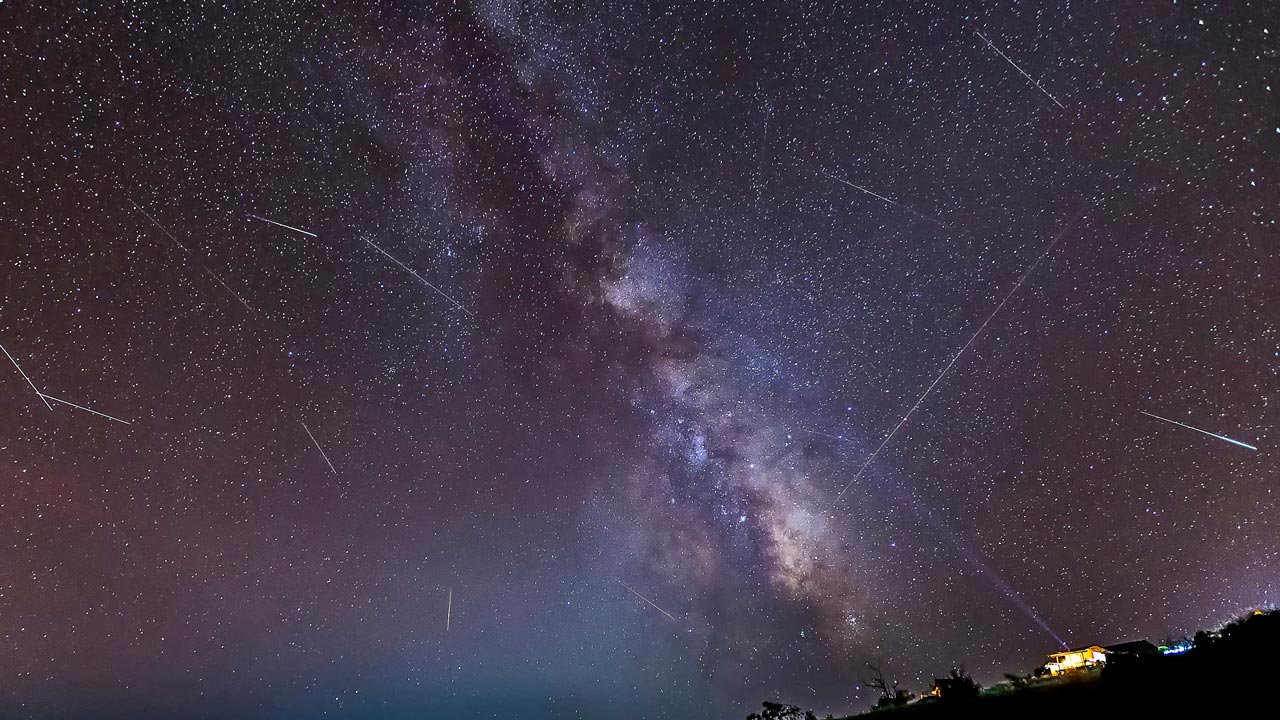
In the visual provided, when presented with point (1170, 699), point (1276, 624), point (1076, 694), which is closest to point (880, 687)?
point (1276, 624)

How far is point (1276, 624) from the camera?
11.0m

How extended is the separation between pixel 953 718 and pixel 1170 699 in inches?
112

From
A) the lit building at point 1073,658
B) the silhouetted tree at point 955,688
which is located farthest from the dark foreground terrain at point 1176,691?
the lit building at point 1073,658

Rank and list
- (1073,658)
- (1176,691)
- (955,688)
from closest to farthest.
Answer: (1176,691)
(955,688)
(1073,658)

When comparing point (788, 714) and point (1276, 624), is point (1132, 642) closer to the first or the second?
point (788, 714)

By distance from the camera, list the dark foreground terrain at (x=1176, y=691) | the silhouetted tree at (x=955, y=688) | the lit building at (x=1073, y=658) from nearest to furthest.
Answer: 1. the dark foreground terrain at (x=1176, y=691)
2. the silhouetted tree at (x=955, y=688)
3. the lit building at (x=1073, y=658)

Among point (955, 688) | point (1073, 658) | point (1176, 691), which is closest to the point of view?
point (1176, 691)

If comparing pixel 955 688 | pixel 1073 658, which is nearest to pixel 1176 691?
pixel 955 688

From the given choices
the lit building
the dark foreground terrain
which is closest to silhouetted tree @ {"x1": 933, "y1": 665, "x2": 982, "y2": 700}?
the dark foreground terrain

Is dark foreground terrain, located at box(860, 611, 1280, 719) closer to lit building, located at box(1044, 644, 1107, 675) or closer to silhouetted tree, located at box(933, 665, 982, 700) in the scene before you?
silhouetted tree, located at box(933, 665, 982, 700)

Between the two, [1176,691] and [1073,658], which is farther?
[1073,658]

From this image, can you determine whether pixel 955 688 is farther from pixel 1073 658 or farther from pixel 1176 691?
pixel 1073 658

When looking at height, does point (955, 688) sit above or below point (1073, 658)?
below

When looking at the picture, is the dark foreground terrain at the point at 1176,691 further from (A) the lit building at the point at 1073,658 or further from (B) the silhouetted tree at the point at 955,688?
(A) the lit building at the point at 1073,658
